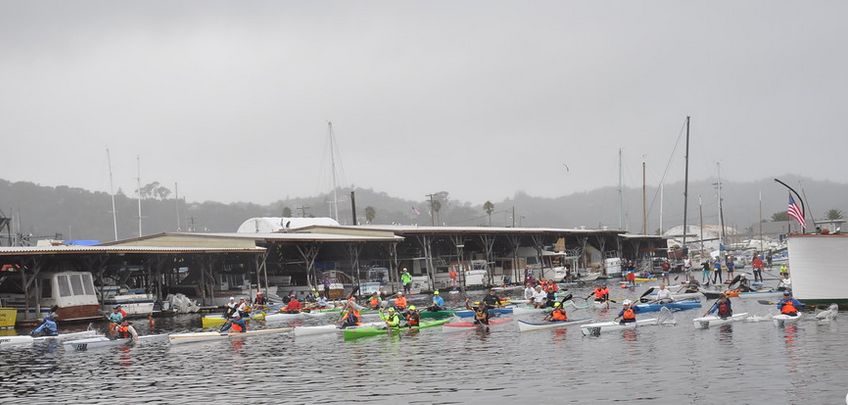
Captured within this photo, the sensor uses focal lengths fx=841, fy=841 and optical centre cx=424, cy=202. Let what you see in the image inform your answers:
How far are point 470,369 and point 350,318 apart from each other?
14.2m

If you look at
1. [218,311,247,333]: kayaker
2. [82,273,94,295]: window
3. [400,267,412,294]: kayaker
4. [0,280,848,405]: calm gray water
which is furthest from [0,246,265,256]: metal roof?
[400,267,412,294]: kayaker

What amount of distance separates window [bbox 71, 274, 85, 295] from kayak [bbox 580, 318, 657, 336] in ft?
103

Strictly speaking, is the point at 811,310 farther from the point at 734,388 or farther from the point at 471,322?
the point at 734,388

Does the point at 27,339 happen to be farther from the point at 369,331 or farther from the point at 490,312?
the point at 490,312

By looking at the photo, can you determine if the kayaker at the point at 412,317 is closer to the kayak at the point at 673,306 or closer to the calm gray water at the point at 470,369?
the calm gray water at the point at 470,369

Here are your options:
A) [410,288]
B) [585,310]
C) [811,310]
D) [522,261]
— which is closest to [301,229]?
[410,288]

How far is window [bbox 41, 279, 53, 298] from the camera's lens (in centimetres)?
4953

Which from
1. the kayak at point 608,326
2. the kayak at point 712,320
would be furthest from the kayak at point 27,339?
the kayak at point 712,320

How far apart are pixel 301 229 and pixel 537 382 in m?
58.8

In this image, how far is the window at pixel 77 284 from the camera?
50.2 m

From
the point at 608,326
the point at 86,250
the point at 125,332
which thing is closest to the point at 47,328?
the point at 125,332

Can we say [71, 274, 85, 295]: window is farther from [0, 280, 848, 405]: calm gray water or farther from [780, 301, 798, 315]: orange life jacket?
[780, 301, 798, 315]: orange life jacket

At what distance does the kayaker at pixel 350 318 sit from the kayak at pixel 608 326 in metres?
10.6

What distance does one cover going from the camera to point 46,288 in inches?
1966
